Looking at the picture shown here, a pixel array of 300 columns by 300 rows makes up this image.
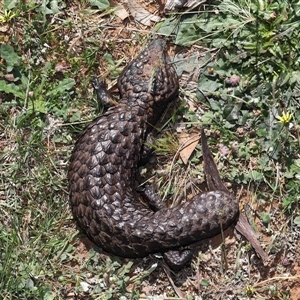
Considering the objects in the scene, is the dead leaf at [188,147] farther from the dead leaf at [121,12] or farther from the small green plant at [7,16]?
the small green plant at [7,16]

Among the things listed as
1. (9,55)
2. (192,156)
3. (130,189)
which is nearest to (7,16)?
(9,55)

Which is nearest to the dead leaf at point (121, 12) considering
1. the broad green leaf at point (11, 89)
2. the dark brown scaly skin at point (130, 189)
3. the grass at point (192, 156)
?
→ the grass at point (192, 156)

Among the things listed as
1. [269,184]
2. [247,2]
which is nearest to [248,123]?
[269,184]

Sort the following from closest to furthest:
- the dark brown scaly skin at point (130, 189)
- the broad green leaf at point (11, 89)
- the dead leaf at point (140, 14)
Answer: the dark brown scaly skin at point (130, 189) → the broad green leaf at point (11, 89) → the dead leaf at point (140, 14)

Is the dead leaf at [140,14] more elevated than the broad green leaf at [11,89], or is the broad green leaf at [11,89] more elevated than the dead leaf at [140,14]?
the dead leaf at [140,14]

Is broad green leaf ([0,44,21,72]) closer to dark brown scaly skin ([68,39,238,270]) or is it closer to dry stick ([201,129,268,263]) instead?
dark brown scaly skin ([68,39,238,270])

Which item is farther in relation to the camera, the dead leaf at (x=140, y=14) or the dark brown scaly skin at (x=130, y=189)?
the dead leaf at (x=140, y=14)
